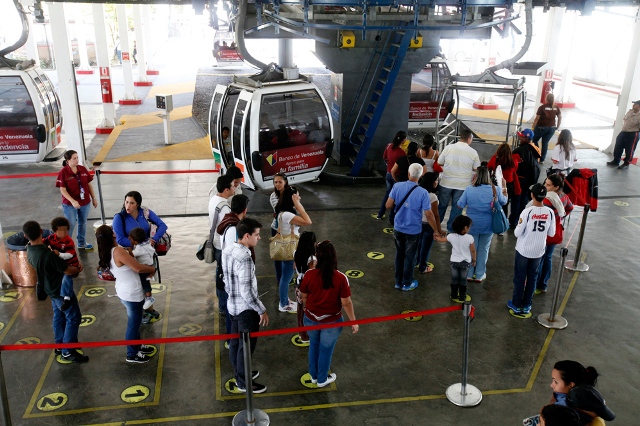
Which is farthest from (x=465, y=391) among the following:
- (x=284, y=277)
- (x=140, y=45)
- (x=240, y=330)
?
(x=140, y=45)

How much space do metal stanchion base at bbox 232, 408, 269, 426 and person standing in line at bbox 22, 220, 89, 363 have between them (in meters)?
2.06

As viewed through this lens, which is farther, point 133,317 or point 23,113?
point 23,113

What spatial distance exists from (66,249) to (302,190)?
262 inches

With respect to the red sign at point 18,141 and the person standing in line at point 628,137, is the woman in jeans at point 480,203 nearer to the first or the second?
the person standing in line at point 628,137

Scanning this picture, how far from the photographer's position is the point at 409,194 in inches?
286

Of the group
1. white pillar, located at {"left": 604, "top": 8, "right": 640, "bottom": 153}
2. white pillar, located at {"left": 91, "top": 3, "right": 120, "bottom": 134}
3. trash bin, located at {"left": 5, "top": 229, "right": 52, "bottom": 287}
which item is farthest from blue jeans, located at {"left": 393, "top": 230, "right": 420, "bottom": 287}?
white pillar, located at {"left": 91, "top": 3, "right": 120, "bottom": 134}

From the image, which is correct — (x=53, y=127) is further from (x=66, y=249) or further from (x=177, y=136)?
(x=66, y=249)

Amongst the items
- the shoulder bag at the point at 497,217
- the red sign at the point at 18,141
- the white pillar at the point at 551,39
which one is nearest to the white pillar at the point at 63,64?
the red sign at the point at 18,141

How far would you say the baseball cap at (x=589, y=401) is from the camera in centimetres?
365

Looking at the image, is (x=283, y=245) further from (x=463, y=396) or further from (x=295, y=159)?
(x=295, y=159)

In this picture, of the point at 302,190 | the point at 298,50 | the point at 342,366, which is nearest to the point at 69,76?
the point at 302,190

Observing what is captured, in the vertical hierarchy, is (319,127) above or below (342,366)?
above

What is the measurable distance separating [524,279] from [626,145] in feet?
28.0

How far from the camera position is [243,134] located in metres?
10.2
